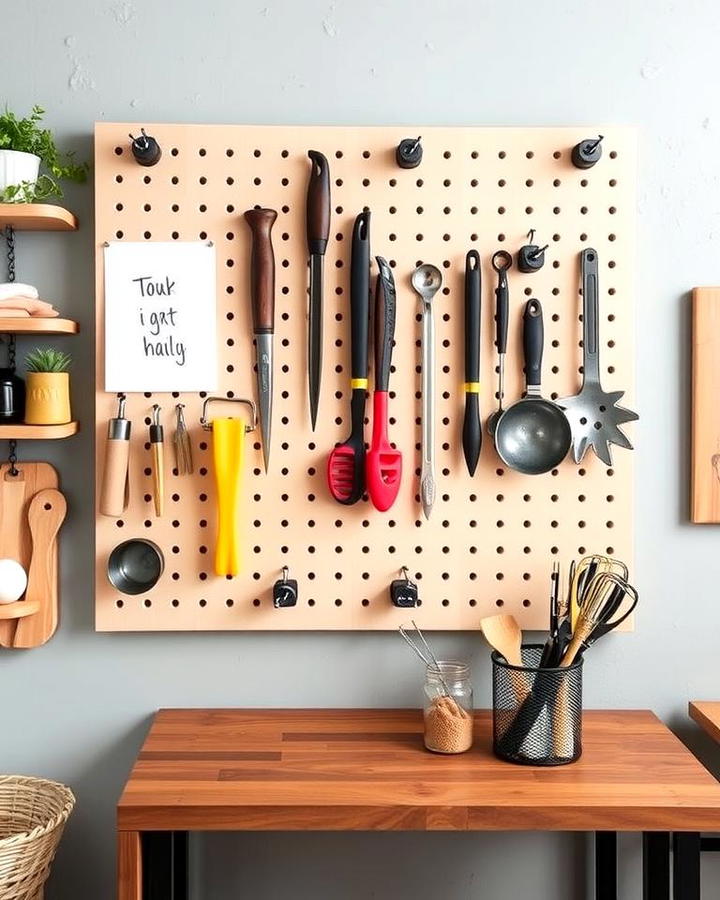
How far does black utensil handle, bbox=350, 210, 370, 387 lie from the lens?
1673 millimetres

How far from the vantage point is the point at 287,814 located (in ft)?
4.47

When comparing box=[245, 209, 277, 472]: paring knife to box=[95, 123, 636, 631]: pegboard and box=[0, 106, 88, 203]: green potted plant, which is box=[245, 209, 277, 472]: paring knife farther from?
box=[0, 106, 88, 203]: green potted plant

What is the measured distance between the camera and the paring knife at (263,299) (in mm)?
1681

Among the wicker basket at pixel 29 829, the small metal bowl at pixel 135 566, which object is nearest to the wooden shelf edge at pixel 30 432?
the small metal bowl at pixel 135 566

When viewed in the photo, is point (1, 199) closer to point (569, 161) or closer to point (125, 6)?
point (125, 6)

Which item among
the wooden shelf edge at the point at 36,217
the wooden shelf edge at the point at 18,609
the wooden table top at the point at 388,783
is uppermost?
the wooden shelf edge at the point at 36,217


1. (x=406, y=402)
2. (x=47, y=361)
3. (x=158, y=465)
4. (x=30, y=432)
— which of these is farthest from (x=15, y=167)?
(x=406, y=402)

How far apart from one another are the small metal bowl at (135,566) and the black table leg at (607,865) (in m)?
0.92

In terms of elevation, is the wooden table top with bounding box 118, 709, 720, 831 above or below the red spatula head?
below

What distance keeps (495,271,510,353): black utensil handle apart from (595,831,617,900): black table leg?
0.89 metres

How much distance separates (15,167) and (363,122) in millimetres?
602

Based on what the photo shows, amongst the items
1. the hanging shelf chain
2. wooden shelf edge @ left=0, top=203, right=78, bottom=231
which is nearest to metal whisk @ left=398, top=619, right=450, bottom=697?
the hanging shelf chain

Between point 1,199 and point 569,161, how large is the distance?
98cm

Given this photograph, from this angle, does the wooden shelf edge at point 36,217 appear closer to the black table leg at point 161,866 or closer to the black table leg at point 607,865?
the black table leg at point 161,866
